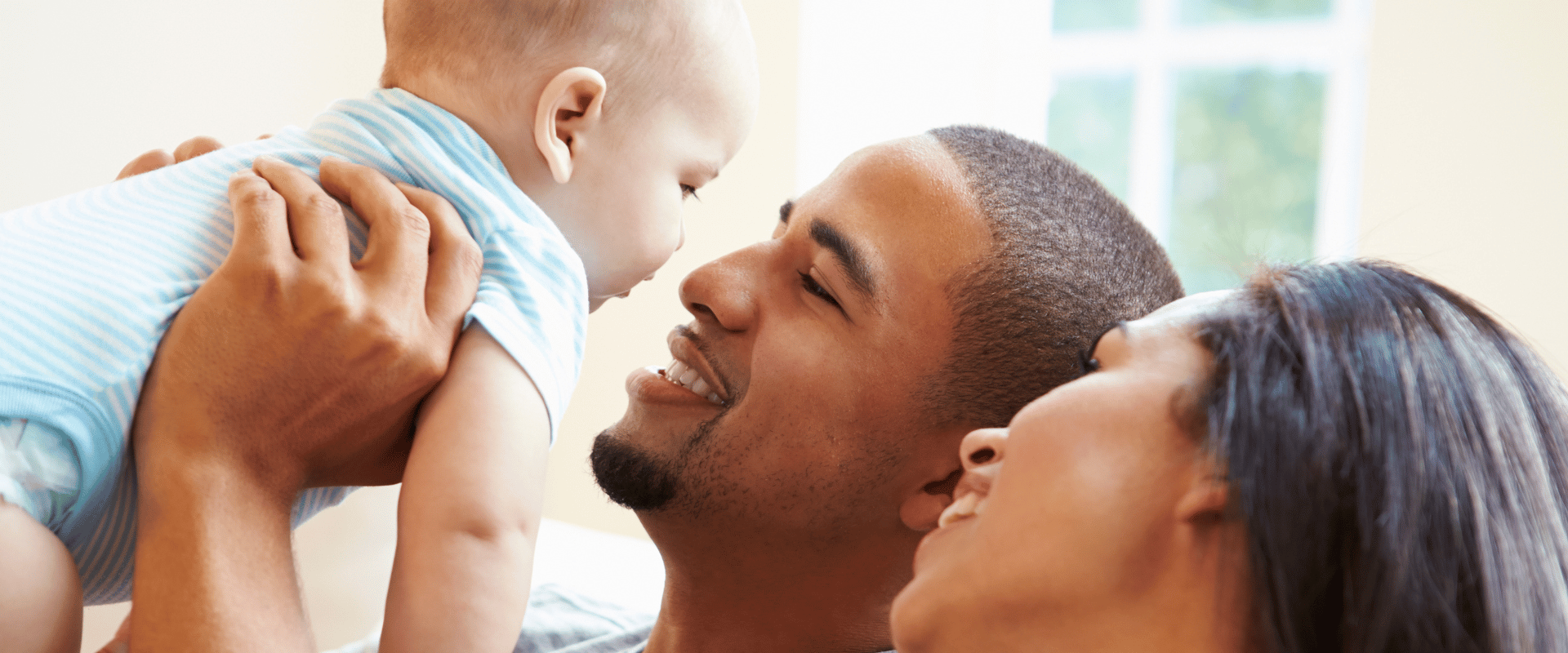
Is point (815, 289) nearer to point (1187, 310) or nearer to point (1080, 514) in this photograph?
point (1187, 310)

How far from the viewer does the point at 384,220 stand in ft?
3.16

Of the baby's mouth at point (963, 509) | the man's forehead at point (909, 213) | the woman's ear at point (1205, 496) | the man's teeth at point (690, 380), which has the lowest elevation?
the man's teeth at point (690, 380)

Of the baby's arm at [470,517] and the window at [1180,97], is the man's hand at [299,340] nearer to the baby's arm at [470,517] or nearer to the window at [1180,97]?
the baby's arm at [470,517]

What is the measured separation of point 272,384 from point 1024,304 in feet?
2.54

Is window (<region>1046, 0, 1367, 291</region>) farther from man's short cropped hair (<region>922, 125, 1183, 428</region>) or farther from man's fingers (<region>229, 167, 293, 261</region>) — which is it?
man's fingers (<region>229, 167, 293, 261</region>)

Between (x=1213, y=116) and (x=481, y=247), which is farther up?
(x=481, y=247)

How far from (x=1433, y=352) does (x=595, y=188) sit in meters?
0.76

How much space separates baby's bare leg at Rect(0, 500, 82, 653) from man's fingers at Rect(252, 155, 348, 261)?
0.95 ft

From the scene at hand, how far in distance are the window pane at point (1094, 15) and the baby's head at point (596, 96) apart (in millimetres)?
3498

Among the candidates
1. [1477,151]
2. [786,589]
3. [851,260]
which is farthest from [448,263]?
[1477,151]

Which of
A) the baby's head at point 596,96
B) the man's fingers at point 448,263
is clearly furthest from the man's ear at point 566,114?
the man's fingers at point 448,263

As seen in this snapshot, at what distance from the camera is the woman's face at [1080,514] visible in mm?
726

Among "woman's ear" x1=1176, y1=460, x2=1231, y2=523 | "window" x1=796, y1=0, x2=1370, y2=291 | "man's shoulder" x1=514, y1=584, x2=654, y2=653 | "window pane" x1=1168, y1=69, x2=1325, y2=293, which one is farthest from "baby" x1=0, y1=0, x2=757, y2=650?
"window pane" x1=1168, y1=69, x2=1325, y2=293

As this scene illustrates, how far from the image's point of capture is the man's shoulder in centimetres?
166
